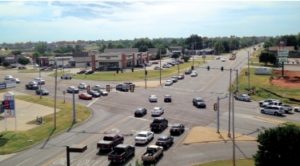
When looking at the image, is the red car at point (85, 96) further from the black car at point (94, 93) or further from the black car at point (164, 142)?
the black car at point (164, 142)

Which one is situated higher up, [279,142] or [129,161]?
[279,142]

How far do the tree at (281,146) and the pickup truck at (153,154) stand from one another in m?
11.4

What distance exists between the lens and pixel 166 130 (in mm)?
56688

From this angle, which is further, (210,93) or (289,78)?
(289,78)

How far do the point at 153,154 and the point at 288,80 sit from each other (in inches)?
2750

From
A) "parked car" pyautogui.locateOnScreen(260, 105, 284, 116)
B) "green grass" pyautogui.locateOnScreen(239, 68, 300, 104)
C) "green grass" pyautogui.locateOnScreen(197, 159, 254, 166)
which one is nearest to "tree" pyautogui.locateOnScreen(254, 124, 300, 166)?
"green grass" pyautogui.locateOnScreen(197, 159, 254, 166)

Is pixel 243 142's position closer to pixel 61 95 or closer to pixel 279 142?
→ pixel 279 142

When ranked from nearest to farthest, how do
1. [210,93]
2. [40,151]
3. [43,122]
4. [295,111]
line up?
[40,151], [43,122], [295,111], [210,93]

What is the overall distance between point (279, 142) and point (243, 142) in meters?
16.1

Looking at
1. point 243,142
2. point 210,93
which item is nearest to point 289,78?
point 210,93

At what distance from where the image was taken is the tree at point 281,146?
33781mm

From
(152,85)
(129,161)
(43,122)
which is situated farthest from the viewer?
(152,85)

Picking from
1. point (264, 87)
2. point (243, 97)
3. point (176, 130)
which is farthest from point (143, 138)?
point (264, 87)

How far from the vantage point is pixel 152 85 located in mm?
101250
